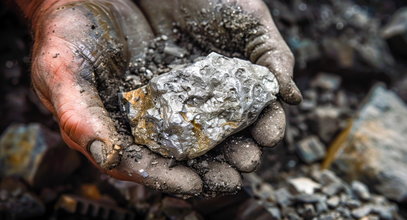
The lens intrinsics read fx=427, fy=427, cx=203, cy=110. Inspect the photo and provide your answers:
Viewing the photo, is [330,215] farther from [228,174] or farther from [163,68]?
[163,68]

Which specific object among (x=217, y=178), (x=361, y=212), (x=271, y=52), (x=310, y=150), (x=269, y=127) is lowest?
(x=310, y=150)

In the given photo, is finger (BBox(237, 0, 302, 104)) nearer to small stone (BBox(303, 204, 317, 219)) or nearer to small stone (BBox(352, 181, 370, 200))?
small stone (BBox(303, 204, 317, 219))

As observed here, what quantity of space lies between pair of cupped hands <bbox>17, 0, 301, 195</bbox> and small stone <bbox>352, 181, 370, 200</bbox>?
3.31 ft

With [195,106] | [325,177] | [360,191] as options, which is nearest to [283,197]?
[325,177]

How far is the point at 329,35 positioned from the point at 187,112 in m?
2.53

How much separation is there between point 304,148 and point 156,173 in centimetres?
161

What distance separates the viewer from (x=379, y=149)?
2986 millimetres

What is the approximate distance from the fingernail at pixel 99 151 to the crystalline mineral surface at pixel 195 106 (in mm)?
211

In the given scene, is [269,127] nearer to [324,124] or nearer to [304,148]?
[304,148]

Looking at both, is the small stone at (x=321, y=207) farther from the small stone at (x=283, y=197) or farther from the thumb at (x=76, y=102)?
the thumb at (x=76, y=102)

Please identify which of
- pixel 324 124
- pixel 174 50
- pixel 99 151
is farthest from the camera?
pixel 324 124

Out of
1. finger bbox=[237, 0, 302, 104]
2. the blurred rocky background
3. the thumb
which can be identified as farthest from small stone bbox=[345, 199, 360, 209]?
the thumb

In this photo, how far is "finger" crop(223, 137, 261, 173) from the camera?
1.87 metres

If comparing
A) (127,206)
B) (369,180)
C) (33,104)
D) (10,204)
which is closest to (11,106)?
(33,104)
